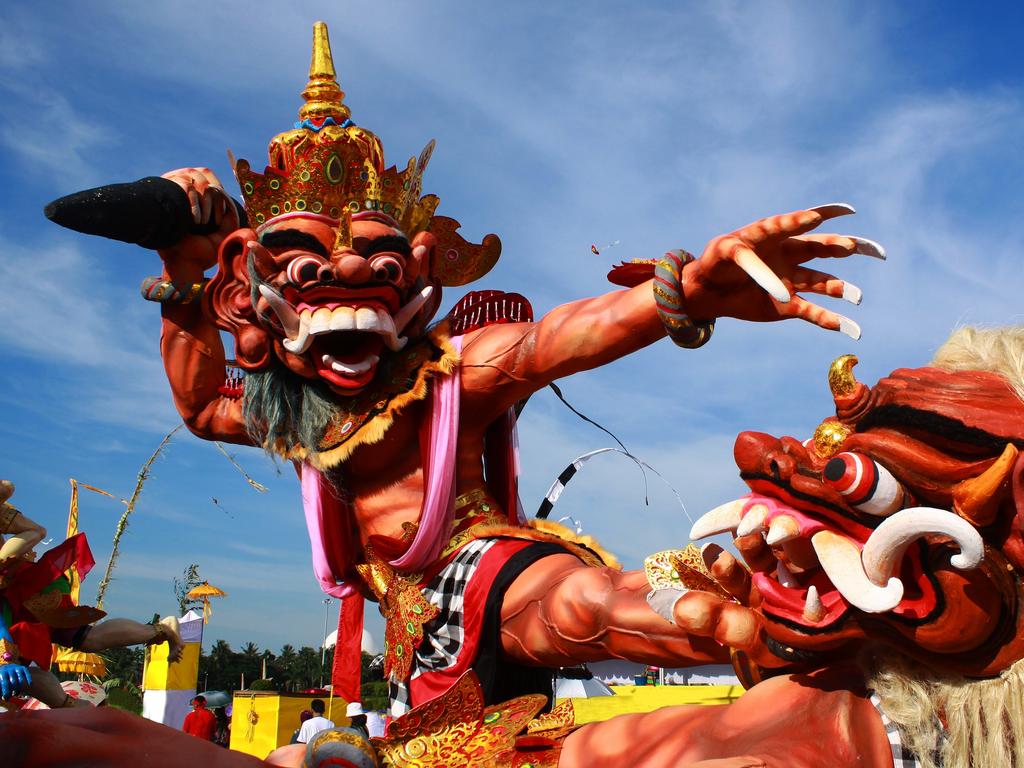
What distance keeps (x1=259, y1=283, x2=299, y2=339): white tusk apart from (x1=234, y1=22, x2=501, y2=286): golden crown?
0.75ft

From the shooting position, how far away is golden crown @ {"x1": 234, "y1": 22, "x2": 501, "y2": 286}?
2.93 metres

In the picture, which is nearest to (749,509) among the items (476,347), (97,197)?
(476,347)

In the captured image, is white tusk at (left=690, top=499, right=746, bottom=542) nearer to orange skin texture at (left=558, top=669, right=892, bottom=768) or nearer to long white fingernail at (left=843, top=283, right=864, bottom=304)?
orange skin texture at (left=558, top=669, right=892, bottom=768)

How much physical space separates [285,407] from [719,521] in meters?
1.67

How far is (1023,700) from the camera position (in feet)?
4.17

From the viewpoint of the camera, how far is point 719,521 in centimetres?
149

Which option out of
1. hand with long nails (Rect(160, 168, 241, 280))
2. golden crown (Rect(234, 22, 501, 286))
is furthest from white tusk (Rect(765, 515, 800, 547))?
hand with long nails (Rect(160, 168, 241, 280))

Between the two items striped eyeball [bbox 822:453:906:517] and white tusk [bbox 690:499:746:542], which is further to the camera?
white tusk [bbox 690:499:746:542]

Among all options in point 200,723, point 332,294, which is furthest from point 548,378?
point 200,723

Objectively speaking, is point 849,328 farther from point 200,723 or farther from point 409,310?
point 200,723

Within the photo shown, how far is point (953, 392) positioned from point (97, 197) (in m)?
2.30

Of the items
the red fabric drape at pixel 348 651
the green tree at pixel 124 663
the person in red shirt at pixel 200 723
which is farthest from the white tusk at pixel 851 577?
the green tree at pixel 124 663

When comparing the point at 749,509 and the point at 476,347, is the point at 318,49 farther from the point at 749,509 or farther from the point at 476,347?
the point at 749,509

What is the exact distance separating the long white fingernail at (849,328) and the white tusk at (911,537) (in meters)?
0.61
